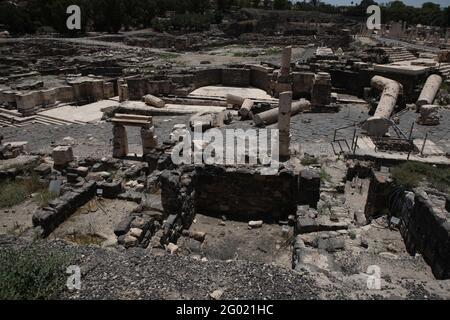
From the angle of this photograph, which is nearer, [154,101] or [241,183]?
[241,183]

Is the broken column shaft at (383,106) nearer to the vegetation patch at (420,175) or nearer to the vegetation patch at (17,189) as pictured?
the vegetation patch at (420,175)

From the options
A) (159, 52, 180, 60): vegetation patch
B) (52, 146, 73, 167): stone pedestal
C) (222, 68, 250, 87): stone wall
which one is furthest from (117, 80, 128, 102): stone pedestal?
(159, 52, 180, 60): vegetation patch

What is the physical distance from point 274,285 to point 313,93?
45.9ft

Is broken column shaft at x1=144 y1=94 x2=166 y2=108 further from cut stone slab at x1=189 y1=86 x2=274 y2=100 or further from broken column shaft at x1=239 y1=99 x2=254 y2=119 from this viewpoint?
broken column shaft at x1=239 y1=99 x2=254 y2=119

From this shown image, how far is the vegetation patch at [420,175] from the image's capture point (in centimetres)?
939

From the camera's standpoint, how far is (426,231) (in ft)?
22.7

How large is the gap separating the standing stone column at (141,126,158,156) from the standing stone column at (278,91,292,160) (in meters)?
4.51

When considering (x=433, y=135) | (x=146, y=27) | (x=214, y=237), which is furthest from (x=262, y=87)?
(x=146, y=27)

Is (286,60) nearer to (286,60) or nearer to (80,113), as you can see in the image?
(286,60)

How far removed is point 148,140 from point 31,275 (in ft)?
26.8

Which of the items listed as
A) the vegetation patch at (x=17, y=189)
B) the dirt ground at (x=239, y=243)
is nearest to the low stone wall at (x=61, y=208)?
the vegetation patch at (x=17, y=189)

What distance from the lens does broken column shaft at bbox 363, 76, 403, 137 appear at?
13680 mm

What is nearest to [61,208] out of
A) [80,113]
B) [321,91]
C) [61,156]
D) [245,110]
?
[61,156]
